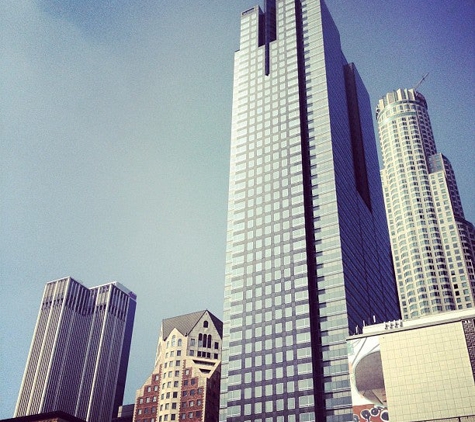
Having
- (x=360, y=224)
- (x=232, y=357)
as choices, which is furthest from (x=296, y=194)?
(x=232, y=357)

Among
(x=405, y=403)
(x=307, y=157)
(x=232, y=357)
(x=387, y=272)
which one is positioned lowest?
(x=405, y=403)

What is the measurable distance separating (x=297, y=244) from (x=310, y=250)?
12.4ft

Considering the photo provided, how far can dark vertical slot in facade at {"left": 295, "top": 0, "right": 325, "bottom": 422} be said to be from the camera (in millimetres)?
129125

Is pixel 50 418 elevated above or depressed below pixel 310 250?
below

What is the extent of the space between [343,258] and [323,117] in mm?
49045

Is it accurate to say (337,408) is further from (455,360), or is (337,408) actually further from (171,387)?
(171,387)

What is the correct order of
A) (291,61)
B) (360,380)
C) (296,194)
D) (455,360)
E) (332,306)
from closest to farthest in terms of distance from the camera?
(455,360), (360,380), (332,306), (296,194), (291,61)

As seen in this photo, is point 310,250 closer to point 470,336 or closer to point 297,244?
point 297,244

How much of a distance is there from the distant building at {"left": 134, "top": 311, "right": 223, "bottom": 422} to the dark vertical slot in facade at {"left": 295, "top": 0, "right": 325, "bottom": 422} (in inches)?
1858

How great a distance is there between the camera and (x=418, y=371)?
372ft

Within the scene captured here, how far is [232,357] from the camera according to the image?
14212 centimetres

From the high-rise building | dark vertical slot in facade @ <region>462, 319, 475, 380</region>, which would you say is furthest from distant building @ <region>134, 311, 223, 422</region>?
dark vertical slot in facade @ <region>462, 319, 475, 380</region>

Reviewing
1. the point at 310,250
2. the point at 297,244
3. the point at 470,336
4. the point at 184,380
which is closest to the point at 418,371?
the point at 470,336

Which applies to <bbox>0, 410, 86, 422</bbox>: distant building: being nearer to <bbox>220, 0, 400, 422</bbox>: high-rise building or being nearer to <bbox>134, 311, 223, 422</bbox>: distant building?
<bbox>134, 311, 223, 422</bbox>: distant building
